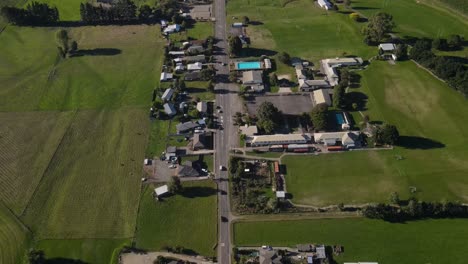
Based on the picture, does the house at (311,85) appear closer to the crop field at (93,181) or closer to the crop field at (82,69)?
the crop field at (82,69)

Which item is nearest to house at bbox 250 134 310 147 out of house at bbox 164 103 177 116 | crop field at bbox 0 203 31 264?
house at bbox 164 103 177 116

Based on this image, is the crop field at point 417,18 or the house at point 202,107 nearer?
the house at point 202,107

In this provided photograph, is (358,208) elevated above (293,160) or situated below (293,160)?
below

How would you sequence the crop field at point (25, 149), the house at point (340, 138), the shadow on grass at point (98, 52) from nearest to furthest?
the crop field at point (25, 149) < the house at point (340, 138) < the shadow on grass at point (98, 52)

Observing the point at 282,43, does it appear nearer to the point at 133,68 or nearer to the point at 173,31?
the point at 173,31

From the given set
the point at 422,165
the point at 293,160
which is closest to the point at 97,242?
the point at 293,160

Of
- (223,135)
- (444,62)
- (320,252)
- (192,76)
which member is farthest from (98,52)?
(444,62)

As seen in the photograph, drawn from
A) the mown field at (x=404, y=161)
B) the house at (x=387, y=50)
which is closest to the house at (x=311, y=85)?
the mown field at (x=404, y=161)
